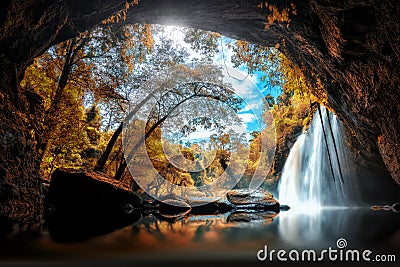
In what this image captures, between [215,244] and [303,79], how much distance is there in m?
6.12

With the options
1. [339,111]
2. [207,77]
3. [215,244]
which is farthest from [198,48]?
[215,244]

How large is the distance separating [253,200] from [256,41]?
7327mm

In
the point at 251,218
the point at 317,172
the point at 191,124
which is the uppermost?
the point at 191,124

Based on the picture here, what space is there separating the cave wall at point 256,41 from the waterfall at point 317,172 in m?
5.82

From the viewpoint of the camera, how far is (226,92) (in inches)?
488

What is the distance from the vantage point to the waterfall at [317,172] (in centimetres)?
1252

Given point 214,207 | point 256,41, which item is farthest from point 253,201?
point 256,41

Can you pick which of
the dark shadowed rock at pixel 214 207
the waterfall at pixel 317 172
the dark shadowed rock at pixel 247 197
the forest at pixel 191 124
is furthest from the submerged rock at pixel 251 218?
the waterfall at pixel 317 172

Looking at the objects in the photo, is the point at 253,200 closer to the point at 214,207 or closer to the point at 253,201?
the point at 253,201

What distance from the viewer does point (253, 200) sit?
11.8 m

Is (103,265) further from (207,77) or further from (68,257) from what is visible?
(207,77)

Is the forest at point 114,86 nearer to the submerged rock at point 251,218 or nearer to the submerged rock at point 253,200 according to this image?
the submerged rock at point 253,200

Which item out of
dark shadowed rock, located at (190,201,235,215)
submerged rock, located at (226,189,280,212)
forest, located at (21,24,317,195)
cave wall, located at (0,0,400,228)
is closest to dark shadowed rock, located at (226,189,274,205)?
submerged rock, located at (226,189,280,212)

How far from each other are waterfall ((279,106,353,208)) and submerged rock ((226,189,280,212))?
356cm
